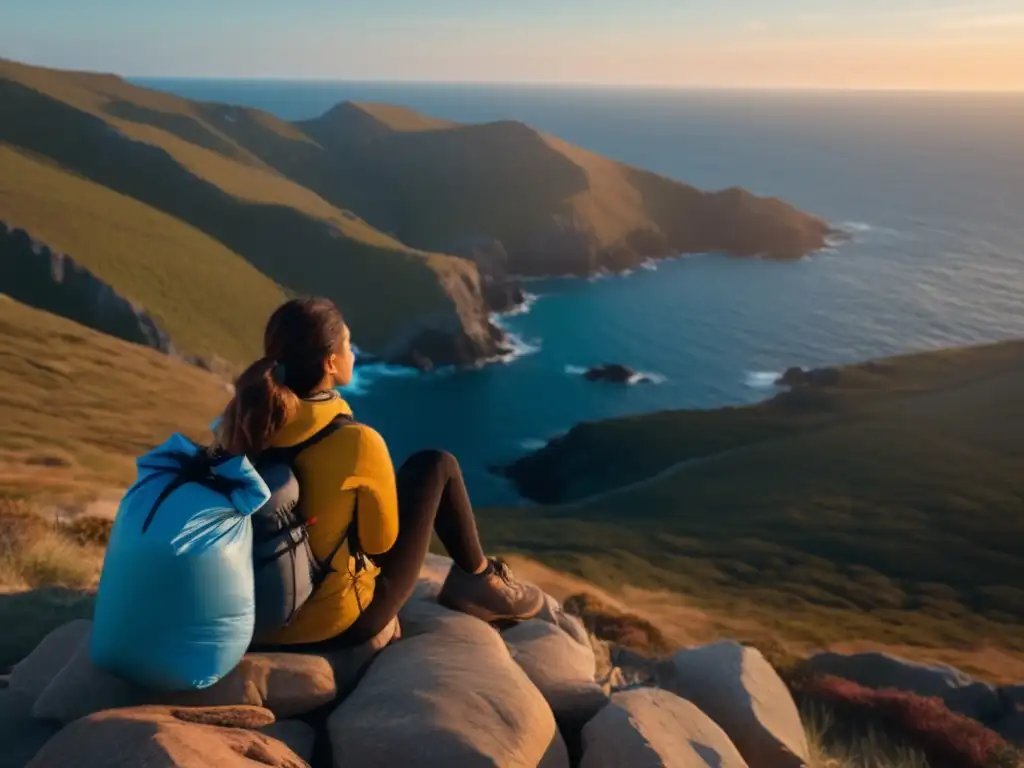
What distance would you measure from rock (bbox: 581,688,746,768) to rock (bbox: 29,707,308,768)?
8.69 ft

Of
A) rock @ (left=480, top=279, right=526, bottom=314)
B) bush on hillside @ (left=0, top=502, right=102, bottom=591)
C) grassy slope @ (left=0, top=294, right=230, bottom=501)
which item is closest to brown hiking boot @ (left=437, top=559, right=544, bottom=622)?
bush on hillside @ (left=0, top=502, right=102, bottom=591)

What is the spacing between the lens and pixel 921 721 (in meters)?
11.8

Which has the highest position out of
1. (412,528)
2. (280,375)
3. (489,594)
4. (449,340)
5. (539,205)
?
(280,375)

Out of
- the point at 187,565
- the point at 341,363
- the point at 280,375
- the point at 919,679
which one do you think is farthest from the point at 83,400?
the point at 187,565

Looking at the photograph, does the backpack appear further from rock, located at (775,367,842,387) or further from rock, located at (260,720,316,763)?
rock, located at (775,367,842,387)

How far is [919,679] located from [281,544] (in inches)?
598

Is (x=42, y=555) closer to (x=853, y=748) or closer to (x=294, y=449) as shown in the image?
(x=294, y=449)

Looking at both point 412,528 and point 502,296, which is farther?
point 502,296

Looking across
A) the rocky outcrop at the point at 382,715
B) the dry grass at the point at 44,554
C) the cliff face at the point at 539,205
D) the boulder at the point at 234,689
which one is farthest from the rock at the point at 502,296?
the boulder at the point at 234,689

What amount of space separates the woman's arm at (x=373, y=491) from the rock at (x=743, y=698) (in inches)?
171

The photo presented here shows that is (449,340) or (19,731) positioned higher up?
(19,731)

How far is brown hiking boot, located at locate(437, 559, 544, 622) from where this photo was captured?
856 centimetres

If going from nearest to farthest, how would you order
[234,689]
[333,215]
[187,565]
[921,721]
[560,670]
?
[187,565]
[234,689]
[560,670]
[921,721]
[333,215]

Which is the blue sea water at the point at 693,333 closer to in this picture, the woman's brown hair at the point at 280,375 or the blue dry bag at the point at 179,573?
the woman's brown hair at the point at 280,375
